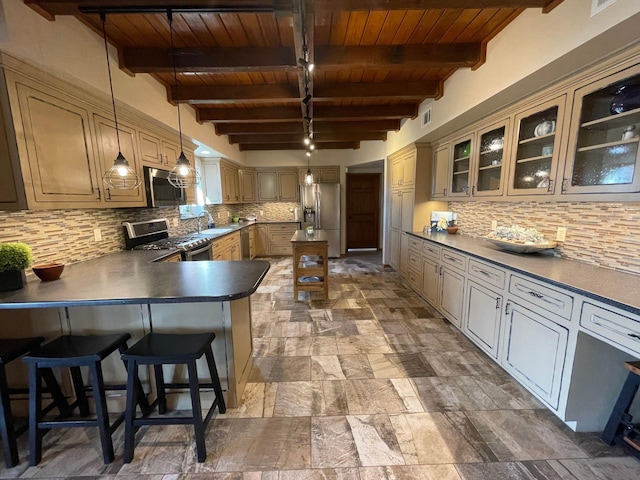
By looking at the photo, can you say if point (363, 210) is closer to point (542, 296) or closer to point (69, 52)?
point (542, 296)

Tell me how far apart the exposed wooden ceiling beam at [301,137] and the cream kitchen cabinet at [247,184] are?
3.52 ft

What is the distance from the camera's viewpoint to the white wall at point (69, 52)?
151 centimetres

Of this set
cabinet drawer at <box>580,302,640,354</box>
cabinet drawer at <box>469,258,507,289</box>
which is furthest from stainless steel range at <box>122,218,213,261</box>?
cabinet drawer at <box>580,302,640,354</box>

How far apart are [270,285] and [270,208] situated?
115 inches

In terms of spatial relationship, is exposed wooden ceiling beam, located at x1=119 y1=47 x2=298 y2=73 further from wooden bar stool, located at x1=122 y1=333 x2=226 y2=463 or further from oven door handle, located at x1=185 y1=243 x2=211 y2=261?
wooden bar stool, located at x1=122 y1=333 x2=226 y2=463

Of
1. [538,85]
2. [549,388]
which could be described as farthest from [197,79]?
[549,388]

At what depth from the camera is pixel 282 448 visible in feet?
4.95

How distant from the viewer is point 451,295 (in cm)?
283

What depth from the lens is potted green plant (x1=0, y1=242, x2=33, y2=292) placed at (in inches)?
59.6

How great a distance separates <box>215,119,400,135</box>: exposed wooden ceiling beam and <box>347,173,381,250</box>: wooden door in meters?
2.41

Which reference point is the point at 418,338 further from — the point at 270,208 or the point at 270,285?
the point at 270,208

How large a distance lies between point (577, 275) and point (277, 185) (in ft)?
18.9

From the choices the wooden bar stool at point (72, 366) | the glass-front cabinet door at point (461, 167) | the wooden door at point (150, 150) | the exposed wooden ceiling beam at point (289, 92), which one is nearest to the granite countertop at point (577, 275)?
the glass-front cabinet door at point (461, 167)

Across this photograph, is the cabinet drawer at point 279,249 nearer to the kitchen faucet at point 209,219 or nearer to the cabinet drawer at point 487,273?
the kitchen faucet at point 209,219
